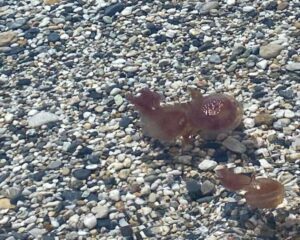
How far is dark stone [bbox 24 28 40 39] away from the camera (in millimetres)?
3525

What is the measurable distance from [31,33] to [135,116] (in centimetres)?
86

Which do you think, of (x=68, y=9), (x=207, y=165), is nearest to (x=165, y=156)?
(x=207, y=165)

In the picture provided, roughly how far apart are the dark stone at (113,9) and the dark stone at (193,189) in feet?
3.94

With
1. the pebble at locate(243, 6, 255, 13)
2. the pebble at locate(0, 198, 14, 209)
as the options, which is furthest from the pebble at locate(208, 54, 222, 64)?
the pebble at locate(0, 198, 14, 209)

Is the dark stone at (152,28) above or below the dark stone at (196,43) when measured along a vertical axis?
above

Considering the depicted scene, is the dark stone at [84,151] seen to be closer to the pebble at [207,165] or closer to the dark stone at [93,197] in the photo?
the dark stone at [93,197]

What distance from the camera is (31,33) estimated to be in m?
3.54

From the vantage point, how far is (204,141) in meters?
2.82

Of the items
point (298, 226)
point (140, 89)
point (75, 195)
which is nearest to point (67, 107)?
point (140, 89)

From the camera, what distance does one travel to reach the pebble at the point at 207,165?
8.90 ft

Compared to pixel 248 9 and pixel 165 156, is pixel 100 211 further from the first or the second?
pixel 248 9

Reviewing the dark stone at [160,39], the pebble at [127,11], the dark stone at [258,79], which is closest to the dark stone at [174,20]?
the dark stone at [160,39]

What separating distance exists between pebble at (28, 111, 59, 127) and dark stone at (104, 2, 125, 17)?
73 cm

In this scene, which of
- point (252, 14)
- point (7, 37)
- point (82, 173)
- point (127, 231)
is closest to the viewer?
point (127, 231)
